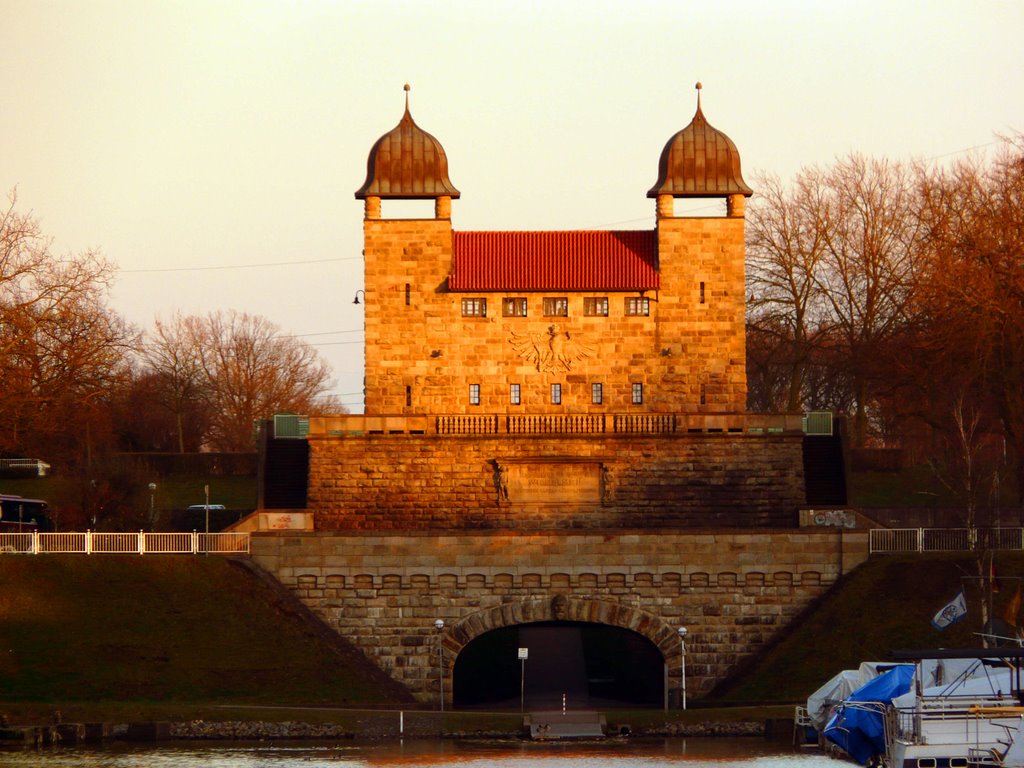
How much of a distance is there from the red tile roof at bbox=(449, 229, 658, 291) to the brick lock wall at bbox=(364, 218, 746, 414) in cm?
39

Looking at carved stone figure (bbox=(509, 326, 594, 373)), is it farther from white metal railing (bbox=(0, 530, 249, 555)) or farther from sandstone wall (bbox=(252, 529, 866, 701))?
white metal railing (bbox=(0, 530, 249, 555))

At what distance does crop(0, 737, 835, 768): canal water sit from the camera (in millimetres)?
48719

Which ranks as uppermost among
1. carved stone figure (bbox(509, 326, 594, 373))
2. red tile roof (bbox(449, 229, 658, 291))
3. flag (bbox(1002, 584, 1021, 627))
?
red tile roof (bbox(449, 229, 658, 291))

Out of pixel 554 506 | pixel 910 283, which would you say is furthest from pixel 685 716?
pixel 910 283

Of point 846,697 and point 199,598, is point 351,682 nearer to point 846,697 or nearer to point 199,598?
point 199,598

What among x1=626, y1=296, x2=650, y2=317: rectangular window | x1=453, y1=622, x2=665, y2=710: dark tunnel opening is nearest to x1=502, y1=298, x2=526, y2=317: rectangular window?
x1=626, y1=296, x2=650, y2=317: rectangular window

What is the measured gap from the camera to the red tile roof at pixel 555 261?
230ft

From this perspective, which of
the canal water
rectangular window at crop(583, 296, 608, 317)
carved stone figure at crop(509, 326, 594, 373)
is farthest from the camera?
rectangular window at crop(583, 296, 608, 317)

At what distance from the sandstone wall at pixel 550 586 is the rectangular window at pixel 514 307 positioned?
34.1ft

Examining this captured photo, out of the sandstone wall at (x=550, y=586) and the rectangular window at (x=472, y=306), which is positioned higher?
the rectangular window at (x=472, y=306)

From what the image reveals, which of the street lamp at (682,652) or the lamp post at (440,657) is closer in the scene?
the street lamp at (682,652)

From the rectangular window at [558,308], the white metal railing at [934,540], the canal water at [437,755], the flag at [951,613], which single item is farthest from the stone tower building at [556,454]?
the flag at [951,613]

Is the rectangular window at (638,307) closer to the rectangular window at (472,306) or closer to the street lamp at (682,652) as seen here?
the rectangular window at (472,306)

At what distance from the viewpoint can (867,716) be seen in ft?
147
